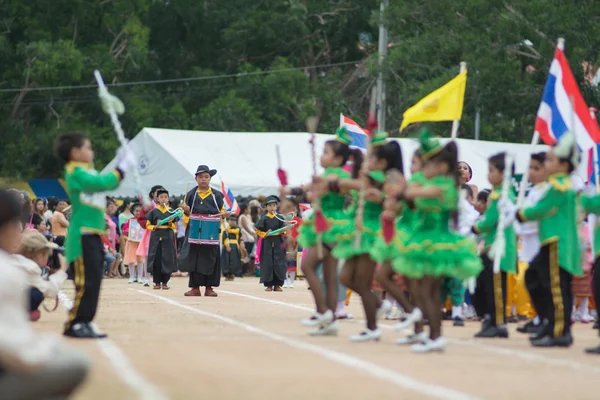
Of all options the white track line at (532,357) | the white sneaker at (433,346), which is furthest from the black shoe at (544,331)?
the white sneaker at (433,346)

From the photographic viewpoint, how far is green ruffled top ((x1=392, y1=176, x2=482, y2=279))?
11641mm

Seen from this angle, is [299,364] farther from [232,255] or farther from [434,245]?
[232,255]

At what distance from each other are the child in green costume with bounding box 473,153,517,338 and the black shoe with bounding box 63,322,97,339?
3893 mm

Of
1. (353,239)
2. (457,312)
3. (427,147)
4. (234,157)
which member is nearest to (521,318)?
(457,312)

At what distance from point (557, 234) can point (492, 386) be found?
360 centimetres

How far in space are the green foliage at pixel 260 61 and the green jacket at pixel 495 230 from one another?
21.5m

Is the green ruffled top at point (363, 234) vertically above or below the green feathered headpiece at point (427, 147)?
below

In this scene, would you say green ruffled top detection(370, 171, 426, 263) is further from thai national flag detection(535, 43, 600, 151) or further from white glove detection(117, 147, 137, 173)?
thai national flag detection(535, 43, 600, 151)

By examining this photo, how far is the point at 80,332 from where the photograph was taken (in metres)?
12.8

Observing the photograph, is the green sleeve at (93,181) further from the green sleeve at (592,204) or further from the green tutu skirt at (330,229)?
the green sleeve at (592,204)

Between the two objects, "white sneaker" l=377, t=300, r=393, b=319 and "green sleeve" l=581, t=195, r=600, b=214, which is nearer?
"green sleeve" l=581, t=195, r=600, b=214

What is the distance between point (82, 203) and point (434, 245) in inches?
136

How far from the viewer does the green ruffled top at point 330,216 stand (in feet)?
43.7

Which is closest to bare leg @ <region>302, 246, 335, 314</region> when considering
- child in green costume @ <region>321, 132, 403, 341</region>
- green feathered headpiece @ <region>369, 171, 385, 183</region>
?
child in green costume @ <region>321, 132, 403, 341</region>
